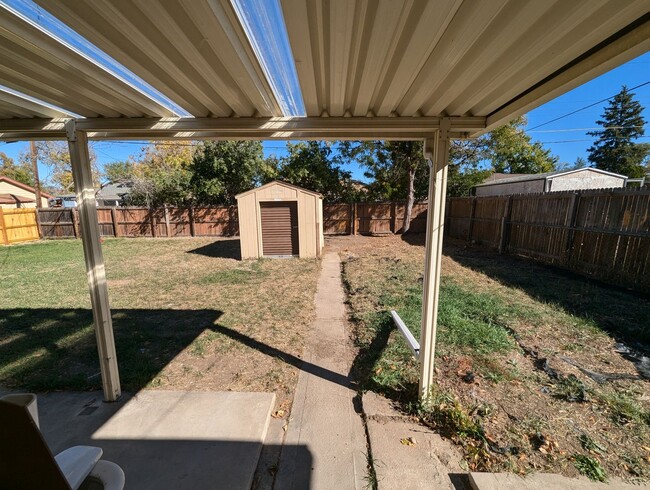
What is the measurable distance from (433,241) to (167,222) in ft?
55.8

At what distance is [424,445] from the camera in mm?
2234

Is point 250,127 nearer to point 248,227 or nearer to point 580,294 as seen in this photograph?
point 580,294

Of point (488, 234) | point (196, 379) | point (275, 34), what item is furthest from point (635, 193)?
point (196, 379)

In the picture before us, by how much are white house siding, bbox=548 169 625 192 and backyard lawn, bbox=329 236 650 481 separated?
9.71 m

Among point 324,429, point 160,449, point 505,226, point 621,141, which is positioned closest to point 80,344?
point 160,449

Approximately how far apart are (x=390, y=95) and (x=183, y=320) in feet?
15.3

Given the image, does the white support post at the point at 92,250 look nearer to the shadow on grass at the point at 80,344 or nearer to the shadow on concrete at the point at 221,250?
the shadow on grass at the point at 80,344

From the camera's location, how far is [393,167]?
1666 centimetres

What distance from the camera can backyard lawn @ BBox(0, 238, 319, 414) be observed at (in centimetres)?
319

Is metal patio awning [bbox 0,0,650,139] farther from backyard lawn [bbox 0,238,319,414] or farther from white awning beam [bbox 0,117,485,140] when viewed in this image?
backyard lawn [bbox 0,238,319,414]

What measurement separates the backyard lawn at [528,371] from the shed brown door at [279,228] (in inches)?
162

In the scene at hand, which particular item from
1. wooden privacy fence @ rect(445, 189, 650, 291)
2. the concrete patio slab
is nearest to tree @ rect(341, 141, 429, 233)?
wooden privacy fence @ rect(445, 189, 650, 291)

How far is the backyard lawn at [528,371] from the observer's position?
218cm

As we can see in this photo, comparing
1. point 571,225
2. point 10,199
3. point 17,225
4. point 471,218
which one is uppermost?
point 10,199
